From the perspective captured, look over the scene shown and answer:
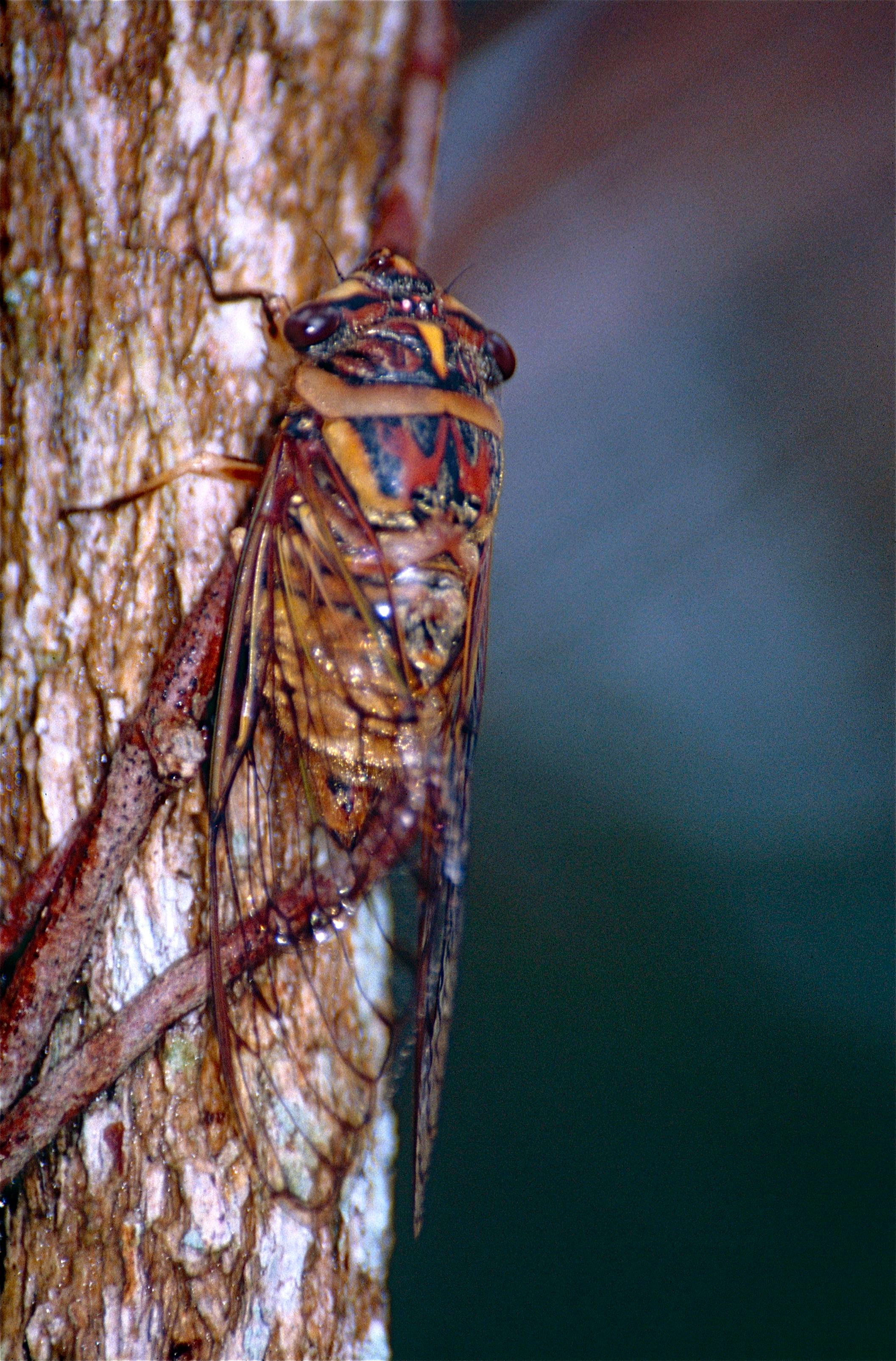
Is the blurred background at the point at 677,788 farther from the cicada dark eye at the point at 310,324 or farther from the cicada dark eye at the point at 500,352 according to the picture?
the cicada dark eye at the point at 310,324

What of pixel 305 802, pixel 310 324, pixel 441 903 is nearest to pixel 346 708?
pixel 305 802

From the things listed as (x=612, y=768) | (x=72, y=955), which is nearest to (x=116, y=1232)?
(x=72, y=955)

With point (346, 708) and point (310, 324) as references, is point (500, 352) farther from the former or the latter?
point (346, 708)

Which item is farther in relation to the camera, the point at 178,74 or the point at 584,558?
the point at 584,558

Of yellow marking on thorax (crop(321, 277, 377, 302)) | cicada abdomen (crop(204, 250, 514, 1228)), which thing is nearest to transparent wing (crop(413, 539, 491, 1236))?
cicada abdomen (crop(204, 250, 514, 1228))

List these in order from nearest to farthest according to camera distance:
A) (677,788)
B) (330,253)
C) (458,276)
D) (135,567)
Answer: (135,567) < (330,253) < (458,276) < (677,788)

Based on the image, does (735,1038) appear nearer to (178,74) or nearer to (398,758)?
(398,758)

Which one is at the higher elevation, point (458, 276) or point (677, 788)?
point (458, 276)
